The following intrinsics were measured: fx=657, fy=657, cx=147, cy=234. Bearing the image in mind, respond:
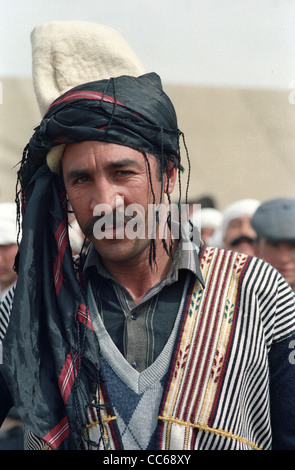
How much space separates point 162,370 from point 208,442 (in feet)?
0.85

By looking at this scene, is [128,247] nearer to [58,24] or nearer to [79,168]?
[79,168]

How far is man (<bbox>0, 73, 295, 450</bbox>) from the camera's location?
6.72 ft

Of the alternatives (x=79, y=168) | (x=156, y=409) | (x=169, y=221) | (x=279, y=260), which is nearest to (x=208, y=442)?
(x=156, y=409)

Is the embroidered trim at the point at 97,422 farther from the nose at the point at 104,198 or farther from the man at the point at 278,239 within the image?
the man at the point at 278,239

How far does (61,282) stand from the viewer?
2182 millimetres

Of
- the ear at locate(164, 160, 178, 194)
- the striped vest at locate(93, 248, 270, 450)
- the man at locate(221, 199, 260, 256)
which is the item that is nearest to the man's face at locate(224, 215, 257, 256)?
the man at locate(221, 199, 260, 256)

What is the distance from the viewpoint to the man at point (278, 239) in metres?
4.23

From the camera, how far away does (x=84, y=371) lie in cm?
209

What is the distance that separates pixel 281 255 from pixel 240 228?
156 centimetres

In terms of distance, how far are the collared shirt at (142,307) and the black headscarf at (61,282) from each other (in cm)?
8

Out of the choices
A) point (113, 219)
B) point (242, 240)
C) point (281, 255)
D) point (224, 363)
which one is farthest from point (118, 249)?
point (242, 240)

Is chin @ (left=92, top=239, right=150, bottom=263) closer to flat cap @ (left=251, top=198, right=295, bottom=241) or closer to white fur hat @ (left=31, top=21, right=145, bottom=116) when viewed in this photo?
white fur hat @ (left=31, top=21, right=145, bottom=116)

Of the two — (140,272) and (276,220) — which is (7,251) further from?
(140,272)
